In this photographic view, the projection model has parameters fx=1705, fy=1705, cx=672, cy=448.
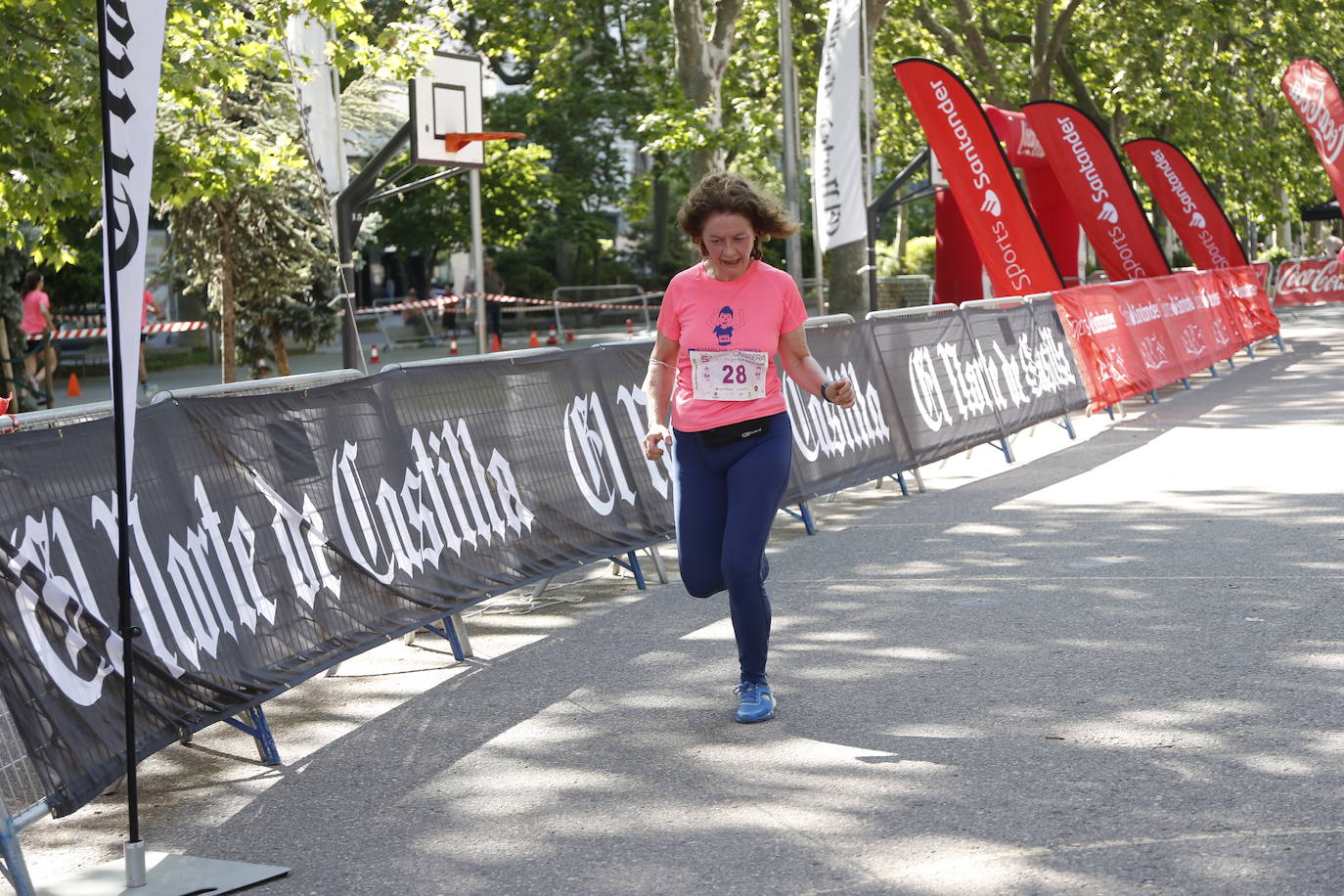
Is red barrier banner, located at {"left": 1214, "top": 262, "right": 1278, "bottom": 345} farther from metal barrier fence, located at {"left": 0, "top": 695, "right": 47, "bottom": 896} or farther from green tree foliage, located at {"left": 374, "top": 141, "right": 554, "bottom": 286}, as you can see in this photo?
metal barrier fence, located at {"left": 0, "top": 695, "right": 47, "bottom": 896}

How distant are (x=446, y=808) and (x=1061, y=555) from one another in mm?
4901

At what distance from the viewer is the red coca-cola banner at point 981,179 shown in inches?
764

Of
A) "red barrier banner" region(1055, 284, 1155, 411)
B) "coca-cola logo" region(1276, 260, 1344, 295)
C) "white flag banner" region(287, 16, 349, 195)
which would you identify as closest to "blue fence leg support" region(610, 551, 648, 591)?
"white flag banner" region(287, 16, 349, 195)

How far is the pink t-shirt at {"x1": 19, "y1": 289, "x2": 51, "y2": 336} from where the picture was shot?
21484mm

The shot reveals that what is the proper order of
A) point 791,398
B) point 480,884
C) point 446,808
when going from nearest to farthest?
point 480,884
point 446,808
point 791,398

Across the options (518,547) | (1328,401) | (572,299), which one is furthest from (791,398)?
(572,299)

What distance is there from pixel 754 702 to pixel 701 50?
75.7 feet

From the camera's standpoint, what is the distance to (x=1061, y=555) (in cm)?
930

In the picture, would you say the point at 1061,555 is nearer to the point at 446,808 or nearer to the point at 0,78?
the point at 446,808

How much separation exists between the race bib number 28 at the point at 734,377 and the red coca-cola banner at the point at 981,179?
13778 mm

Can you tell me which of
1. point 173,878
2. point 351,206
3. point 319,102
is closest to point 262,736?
point 173,878

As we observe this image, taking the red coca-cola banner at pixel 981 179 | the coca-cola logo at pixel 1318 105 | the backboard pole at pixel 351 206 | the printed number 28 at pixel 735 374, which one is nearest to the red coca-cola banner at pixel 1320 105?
the coca-cola logo at pixel 1318 105

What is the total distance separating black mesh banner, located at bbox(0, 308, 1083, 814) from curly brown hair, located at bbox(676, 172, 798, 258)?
1812 millimetres

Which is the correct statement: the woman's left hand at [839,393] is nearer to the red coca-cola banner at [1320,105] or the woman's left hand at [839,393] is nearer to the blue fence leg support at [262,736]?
the blue fence leg support at [262,736]
